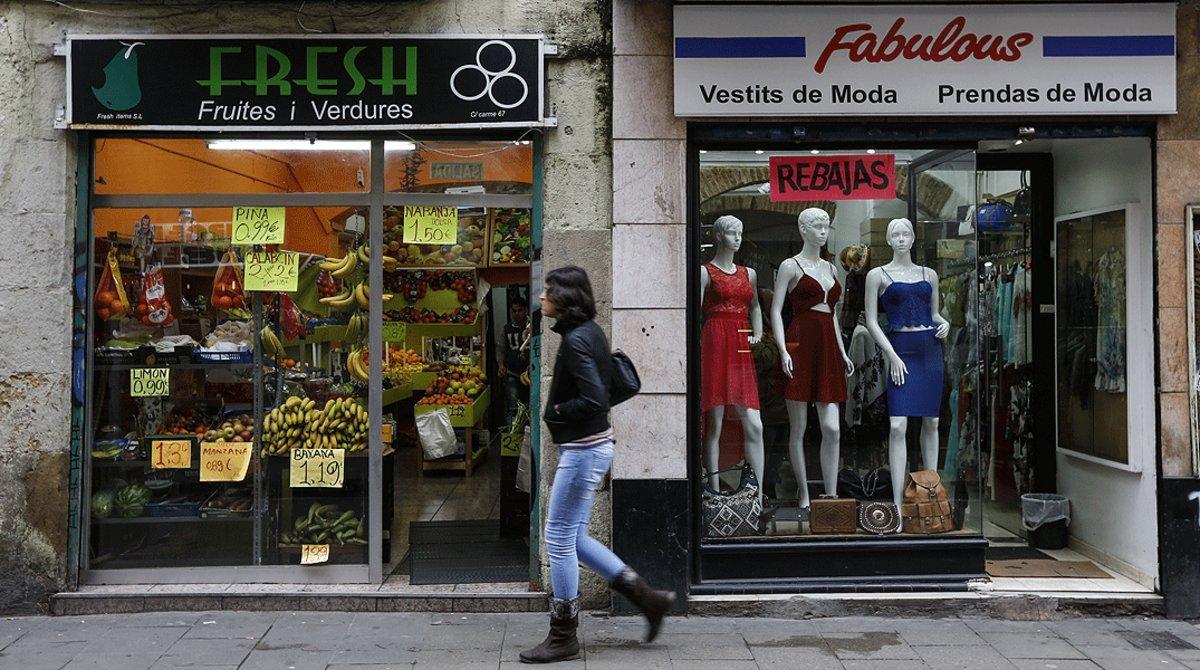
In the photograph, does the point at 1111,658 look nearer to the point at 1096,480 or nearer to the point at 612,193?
the point at 1096,480

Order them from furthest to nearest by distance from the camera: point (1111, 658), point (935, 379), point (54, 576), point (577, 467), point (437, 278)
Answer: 1. point (437, 278)
2. point (935, 379)
3. point (54, 576)
4. point (1111, 658)
5. point (577, 467)

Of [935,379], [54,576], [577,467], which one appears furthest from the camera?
[935,379]

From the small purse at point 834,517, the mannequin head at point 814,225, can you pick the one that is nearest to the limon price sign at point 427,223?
the mannequin head at point 814,225

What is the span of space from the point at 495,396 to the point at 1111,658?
4.59 meters

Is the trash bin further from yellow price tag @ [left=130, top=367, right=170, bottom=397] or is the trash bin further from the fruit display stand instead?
yellow price tag @ [left=130, top=367, right=170, bottom=397]

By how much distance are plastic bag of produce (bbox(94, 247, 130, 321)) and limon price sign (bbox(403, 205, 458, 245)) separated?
5.94 feet

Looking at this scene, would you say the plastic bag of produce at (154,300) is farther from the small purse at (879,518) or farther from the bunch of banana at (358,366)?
the small purse at (879,518)

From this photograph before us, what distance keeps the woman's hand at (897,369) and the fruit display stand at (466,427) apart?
3413mm

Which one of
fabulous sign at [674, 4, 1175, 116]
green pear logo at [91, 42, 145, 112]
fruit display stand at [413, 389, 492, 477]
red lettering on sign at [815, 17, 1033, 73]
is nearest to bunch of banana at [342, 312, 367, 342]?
green pear logo at [91, 42, 145, 112]

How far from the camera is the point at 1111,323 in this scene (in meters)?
7.41

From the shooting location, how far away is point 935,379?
23.4 ft

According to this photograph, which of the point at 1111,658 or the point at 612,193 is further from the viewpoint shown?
the point at 612,193

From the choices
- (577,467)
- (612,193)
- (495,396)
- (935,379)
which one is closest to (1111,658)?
(935,379)

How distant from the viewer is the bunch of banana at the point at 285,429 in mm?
6949
